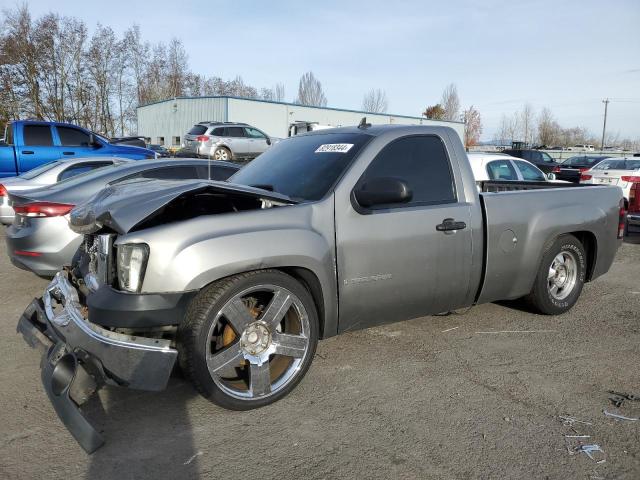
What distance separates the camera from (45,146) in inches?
463

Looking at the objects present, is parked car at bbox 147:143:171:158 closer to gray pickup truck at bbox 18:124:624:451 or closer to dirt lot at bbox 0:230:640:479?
gray pickup truck at bbox 18:124:624:451

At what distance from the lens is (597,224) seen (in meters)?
5.05

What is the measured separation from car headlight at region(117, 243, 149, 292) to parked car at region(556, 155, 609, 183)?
22008 mm

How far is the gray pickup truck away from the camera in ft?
9.25

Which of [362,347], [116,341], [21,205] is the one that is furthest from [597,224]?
[21,205]

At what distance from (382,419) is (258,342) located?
898 millimetres

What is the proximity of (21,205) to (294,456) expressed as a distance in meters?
4.31

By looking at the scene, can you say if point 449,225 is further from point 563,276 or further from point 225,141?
point 225,141

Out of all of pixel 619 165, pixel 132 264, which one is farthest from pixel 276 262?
pixel 619 165

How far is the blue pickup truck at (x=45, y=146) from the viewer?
11.4 meters

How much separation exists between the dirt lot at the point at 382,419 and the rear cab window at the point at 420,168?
129 centimetres

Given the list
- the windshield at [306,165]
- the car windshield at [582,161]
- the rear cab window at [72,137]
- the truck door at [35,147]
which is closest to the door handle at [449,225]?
the windshield at [306,165]

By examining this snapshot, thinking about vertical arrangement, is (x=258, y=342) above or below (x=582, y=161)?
below

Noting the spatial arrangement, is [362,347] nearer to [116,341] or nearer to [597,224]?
[116,341]
